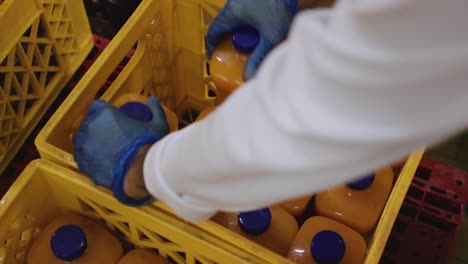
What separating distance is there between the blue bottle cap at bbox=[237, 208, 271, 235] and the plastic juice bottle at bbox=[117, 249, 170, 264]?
0.50ft

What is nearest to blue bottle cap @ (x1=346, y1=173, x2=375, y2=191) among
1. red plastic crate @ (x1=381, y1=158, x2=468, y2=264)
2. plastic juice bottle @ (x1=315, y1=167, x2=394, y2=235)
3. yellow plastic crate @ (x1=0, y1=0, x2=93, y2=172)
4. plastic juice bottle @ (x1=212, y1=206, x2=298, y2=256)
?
plastic juice bottle @ (x1=315, y1=167, x2=394, y2=235)

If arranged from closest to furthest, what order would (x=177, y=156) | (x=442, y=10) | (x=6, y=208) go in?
(x=442, y=10) → (x=177, y=156) → (x=6, y=208)

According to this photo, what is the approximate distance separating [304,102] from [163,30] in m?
0.69

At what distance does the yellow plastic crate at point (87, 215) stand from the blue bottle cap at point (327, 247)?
4.8 inches

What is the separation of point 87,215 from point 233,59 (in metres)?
0.35

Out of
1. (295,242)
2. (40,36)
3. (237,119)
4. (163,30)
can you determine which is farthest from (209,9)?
(237,119)

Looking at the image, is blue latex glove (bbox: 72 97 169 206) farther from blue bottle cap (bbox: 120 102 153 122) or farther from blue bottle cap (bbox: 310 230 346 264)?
blue bottle cap (bbox: 310 230 346 264)

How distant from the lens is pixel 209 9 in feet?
3.29

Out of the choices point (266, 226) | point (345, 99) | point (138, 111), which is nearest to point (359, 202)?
point (266, 226)

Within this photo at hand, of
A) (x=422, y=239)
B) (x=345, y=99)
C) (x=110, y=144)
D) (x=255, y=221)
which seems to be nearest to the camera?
(x=345, y=99)

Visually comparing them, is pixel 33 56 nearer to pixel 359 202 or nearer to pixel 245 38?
pixel 245 38

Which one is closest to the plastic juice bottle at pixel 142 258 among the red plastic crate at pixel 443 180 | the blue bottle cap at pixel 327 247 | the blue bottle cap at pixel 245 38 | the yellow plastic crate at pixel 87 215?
the yellow plastic crate at pixel 87 215

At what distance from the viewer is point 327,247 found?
2.64 feet

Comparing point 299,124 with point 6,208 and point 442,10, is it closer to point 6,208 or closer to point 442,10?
point 442,10
